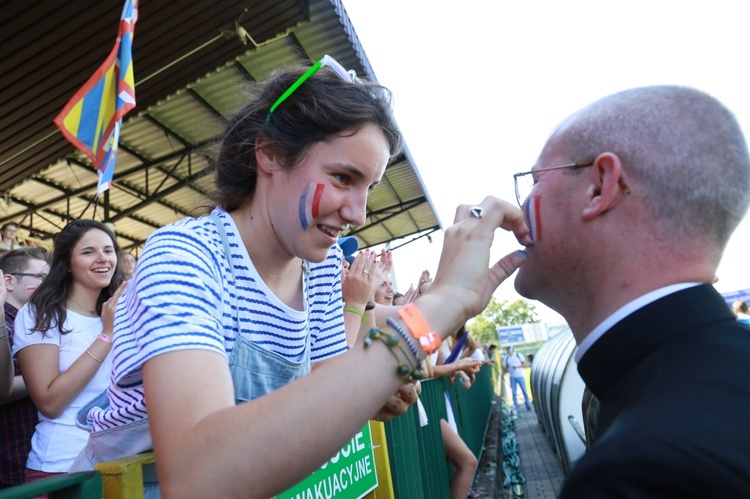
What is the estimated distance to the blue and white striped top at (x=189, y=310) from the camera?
1.21 meters

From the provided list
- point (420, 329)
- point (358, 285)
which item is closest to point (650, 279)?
point (420, 329)

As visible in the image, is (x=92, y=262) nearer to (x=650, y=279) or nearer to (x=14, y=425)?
(x=14, y=425)

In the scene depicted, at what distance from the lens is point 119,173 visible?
440 inches

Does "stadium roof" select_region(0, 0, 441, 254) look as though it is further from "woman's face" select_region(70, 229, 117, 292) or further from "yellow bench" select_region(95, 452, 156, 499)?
"yellow bench" select_region(95, 452, 156, 499)

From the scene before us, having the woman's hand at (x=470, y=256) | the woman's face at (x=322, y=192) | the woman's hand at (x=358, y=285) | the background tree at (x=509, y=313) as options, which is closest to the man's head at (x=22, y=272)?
the woman's hand at (x=358, y=285)

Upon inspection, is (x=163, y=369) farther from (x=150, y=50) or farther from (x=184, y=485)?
(x=150, y=50)

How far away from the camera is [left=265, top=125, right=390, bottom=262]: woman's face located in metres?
1.66

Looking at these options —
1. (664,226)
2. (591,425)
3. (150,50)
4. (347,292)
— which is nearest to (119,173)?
(150,50)

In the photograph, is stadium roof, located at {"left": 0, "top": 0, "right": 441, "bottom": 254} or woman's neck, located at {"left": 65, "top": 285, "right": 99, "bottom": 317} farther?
stadium roof, located at {"left": 0, "top": 0, "right": 441, "bottom": 254}

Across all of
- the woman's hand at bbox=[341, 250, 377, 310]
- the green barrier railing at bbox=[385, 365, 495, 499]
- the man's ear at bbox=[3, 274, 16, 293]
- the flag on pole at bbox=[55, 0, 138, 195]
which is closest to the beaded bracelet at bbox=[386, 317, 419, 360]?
the woman's hand at bbox=[341, 250, 377, 310]

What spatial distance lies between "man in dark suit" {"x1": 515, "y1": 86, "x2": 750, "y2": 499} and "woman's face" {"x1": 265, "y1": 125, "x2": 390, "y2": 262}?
1.65 ft

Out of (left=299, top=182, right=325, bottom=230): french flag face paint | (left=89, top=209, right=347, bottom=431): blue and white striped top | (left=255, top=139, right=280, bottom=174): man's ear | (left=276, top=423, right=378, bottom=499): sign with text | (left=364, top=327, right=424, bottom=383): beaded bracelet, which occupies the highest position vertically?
(left=255, top=139, right=280, bottom=174): man's ear

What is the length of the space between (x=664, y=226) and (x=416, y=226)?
57.1ft

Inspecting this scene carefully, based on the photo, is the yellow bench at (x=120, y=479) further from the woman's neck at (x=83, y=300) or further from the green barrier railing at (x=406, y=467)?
the woman's neck at (x=83, y=300)
